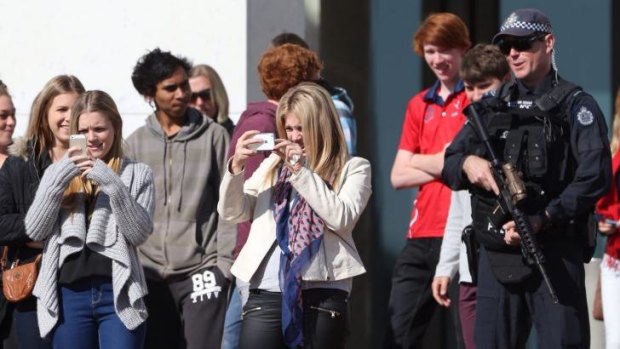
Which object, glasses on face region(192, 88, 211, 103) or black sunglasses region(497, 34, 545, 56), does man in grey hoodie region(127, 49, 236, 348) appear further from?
black sunglasses region(497, 34, 545, 56)

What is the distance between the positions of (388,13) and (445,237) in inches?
109

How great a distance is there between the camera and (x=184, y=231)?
708 cm

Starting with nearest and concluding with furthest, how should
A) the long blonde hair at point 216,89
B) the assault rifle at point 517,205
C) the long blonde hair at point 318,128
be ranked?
the assault rifle at point 517,205 < the long blonde hair at point 318,128 < the long blonde hair at point 216,89

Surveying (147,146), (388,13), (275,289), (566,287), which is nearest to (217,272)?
(147,146)

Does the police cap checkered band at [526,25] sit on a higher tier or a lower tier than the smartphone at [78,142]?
higher

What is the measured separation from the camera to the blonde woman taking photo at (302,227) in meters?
5.79

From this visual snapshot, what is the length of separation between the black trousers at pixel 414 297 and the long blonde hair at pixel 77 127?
5.31 feet

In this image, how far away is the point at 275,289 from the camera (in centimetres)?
588

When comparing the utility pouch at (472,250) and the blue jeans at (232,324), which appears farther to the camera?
the blue jeans at (232,324)

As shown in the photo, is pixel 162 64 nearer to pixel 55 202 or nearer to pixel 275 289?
pixel 55 202

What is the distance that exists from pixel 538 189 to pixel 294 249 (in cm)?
98

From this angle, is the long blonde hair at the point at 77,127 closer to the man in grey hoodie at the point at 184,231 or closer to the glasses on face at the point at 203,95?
the man in grey hoodie at the point at 184,231

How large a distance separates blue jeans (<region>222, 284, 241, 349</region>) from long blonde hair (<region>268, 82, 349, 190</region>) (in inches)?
47.7

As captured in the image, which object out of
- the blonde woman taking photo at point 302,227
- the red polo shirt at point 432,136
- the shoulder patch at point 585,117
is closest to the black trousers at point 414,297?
the red polo shirt at point 432,136
